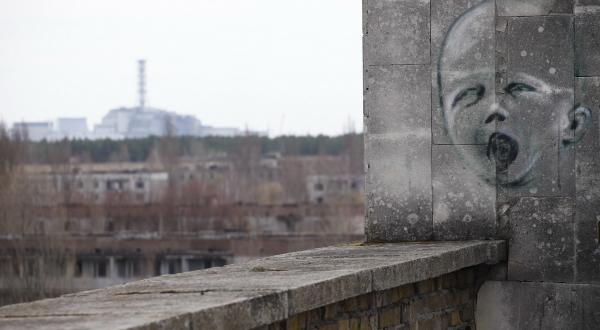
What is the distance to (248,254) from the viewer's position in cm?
6388

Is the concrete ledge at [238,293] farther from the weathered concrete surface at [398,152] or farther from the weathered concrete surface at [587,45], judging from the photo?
the weathered concrete surface at [587,45]

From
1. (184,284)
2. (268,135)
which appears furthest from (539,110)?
(268,135)

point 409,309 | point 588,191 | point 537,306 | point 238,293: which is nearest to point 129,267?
point 537,306

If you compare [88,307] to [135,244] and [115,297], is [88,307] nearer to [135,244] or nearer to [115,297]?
[115,297]

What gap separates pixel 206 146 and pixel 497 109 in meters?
110

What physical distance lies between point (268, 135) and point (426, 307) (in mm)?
110862

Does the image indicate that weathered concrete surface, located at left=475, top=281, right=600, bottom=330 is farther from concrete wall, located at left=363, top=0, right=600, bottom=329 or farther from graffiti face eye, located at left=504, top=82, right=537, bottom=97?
graffiti face eye, located at left=504, top=82, right=537, bottom=97

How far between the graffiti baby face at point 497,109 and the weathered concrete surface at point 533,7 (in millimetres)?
63

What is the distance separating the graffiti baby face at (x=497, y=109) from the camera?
660cm

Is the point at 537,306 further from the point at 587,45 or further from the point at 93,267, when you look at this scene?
the point at 93,267

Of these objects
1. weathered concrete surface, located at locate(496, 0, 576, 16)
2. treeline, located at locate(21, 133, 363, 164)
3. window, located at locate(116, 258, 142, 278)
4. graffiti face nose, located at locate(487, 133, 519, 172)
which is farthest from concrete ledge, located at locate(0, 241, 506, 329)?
treeline, located at locate(21, 133, 363, 164)

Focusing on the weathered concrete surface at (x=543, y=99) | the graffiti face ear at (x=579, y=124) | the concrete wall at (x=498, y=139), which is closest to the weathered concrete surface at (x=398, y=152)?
the concrete wall at (x=498, y=139)

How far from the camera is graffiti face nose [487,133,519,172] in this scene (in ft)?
21.8

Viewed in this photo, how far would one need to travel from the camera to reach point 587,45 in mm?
6551
